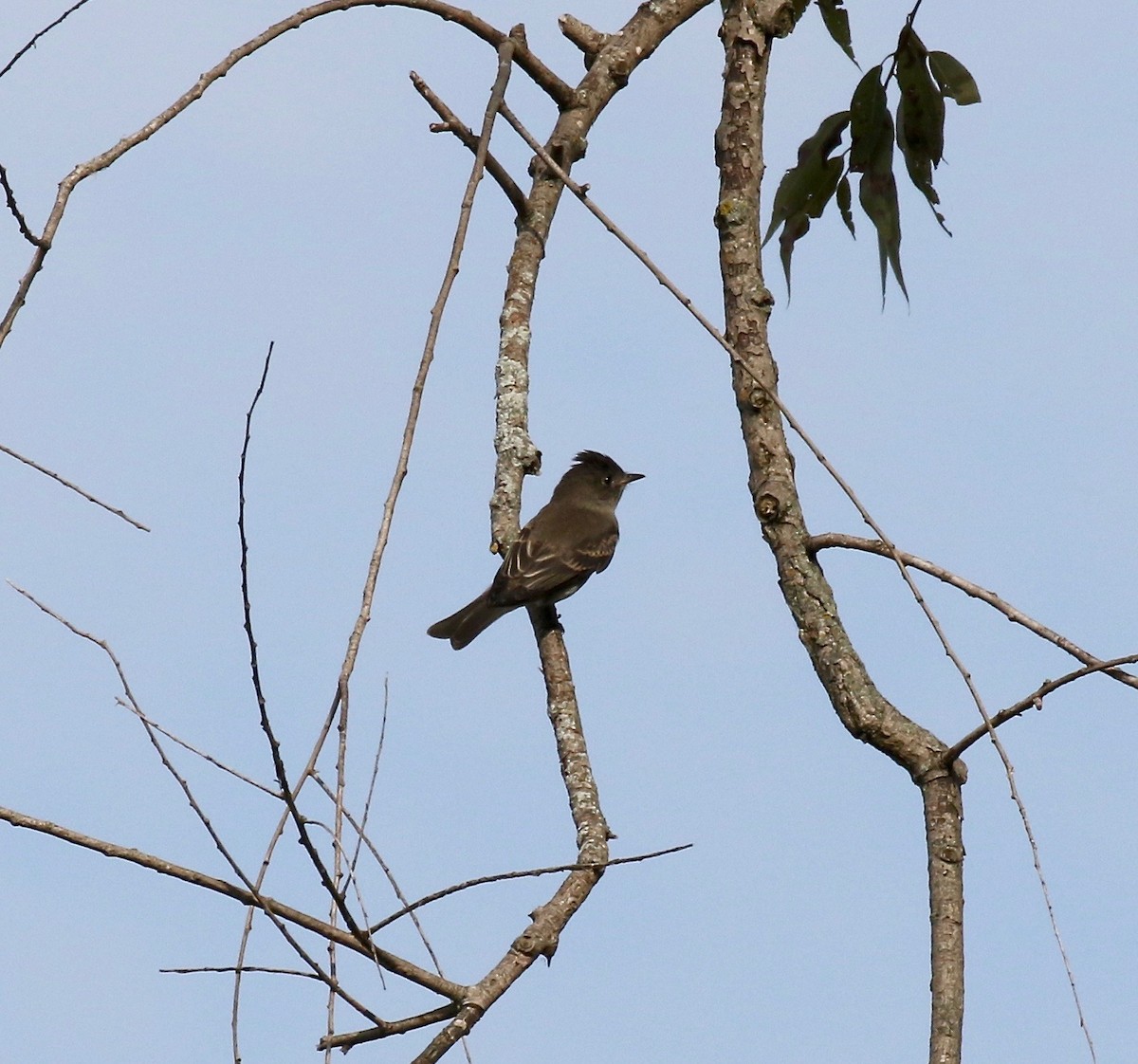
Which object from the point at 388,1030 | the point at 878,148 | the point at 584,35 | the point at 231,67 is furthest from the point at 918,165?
the point at 388,1030

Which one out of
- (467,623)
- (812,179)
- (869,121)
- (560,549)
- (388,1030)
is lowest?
(388,1030)

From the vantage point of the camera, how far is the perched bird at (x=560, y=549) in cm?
823

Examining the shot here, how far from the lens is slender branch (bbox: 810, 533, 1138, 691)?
4.31m

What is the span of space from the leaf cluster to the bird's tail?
2.92 m

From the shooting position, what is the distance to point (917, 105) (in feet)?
24.8

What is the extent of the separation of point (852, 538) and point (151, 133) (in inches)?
106

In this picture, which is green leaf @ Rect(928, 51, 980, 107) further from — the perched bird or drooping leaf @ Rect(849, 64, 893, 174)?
the perched bird

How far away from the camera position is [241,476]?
3.95m

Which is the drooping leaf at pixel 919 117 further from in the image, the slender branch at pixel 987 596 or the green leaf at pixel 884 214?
the slender branch at pixel 987 596

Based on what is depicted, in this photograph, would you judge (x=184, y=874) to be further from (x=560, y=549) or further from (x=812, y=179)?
(x=560, y=549)

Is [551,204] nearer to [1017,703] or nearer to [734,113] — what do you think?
[734,113]

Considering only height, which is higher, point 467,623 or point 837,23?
point 837,23

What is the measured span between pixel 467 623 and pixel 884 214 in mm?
3647

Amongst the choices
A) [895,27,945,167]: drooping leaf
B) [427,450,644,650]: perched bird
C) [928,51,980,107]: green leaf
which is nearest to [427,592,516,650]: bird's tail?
[427,450,644,650]: perched bird
